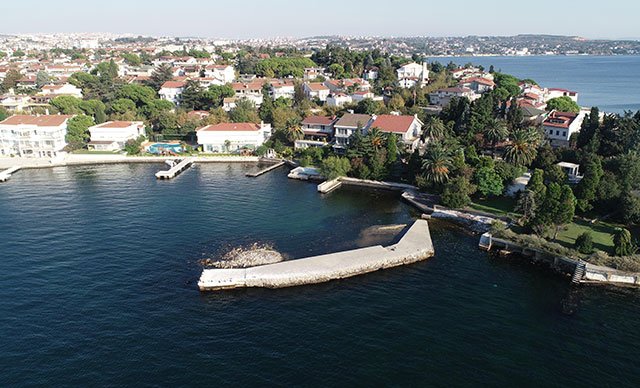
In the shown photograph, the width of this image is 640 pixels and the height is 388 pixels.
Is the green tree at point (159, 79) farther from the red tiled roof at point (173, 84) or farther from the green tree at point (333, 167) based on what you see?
the green tree at point (333, 167)

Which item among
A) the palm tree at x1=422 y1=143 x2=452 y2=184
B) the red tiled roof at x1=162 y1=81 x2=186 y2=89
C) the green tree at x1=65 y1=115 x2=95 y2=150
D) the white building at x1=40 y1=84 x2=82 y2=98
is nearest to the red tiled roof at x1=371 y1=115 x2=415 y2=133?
the palm tree at x1=422 y1=143 x2=452 y2=184

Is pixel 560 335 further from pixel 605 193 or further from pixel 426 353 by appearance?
pixel 605 193

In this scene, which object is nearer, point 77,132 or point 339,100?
point 77,132

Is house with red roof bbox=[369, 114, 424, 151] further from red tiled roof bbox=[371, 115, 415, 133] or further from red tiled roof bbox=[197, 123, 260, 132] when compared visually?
red tiled roof bbox=[197, 123, 260, 132]

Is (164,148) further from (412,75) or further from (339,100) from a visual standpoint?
(412,75)

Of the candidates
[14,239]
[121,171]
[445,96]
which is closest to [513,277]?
[14,239]

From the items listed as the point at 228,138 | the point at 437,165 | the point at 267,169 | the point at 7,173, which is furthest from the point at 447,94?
the point at 7,173

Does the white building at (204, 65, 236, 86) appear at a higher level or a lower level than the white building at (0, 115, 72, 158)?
higher
